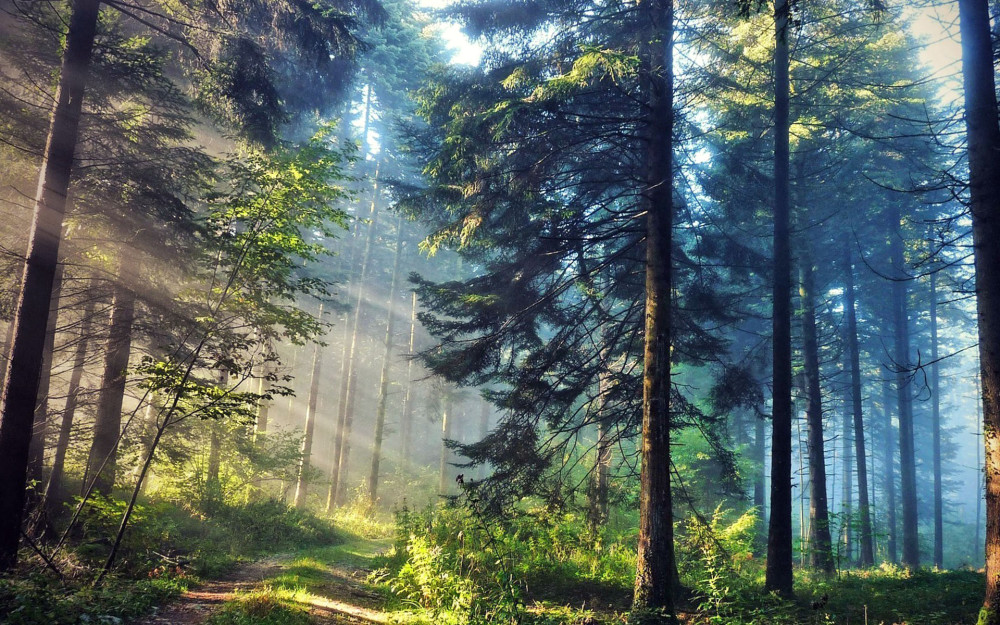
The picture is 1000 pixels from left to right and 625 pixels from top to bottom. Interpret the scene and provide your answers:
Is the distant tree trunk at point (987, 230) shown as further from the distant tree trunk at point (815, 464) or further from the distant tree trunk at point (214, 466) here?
the distant tree trunk at point (214, 466)

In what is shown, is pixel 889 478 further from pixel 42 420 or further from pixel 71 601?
pixel 42 420

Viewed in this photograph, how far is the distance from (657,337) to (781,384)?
3.97 metres

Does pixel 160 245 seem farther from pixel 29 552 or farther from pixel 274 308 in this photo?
pixel 29 552

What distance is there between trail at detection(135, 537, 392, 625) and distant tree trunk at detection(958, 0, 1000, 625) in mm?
8380

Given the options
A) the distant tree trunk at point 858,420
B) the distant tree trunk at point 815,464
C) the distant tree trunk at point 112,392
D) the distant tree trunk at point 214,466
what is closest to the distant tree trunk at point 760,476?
the distant tree trunk at point 858,420

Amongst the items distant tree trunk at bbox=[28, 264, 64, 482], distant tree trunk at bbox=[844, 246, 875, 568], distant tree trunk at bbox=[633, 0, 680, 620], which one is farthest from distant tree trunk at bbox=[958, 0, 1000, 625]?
distant tree trunk at bbox=[28, 264, 64, 482]

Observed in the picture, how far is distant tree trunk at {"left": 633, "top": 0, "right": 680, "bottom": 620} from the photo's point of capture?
24.1 ft

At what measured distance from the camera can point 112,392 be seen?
11133 mm

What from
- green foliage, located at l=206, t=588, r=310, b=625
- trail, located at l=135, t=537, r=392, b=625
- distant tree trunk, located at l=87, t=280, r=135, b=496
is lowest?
trail, located at l=135, t=537, r=392, b=625

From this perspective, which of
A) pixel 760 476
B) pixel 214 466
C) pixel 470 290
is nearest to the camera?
pixel 470 290

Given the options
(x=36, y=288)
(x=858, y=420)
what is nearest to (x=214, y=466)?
(x=36, y=288)

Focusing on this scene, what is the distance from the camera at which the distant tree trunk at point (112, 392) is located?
35.4 feet

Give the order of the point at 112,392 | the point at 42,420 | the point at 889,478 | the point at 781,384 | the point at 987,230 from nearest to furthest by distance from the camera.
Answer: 1. the point at 987,230
2. the point at 781,384
3. the point at 42,420
4. the point at 112,392
5. the point at 889,478

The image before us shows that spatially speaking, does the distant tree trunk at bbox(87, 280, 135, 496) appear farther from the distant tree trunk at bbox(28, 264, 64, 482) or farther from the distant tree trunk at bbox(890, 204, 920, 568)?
the distant tree trunk at bbox(890, 204, 920, 568)
